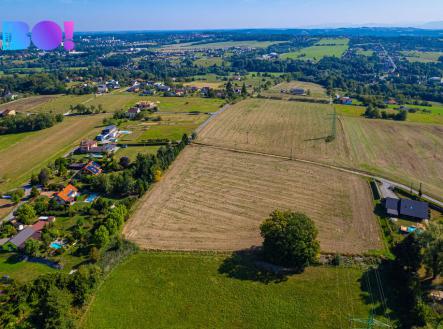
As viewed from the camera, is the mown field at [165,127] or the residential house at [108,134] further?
the mown field at [165,127]

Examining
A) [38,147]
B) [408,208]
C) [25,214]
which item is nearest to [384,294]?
[408,208]

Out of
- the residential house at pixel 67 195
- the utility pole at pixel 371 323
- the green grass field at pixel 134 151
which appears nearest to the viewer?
the utility pole at pixel 371 323

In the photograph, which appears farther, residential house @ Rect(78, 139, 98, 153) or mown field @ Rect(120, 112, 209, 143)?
mown field @ Rect(120, 112, 209, 143)

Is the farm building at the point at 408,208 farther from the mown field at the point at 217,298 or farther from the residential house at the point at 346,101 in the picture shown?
the residential house at the point at 346,101

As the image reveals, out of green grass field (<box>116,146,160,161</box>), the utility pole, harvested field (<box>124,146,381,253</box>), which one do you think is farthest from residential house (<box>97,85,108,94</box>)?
the utility pole

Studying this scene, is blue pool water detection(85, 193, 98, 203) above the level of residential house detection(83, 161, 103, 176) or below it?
below

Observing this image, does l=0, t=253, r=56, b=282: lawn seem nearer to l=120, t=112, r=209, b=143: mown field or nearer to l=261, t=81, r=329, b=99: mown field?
l=120, t=112, r=209, b=143: mown field

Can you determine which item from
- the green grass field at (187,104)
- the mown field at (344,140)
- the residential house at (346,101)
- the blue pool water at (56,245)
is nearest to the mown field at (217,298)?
the blue pool water at (56,245)
